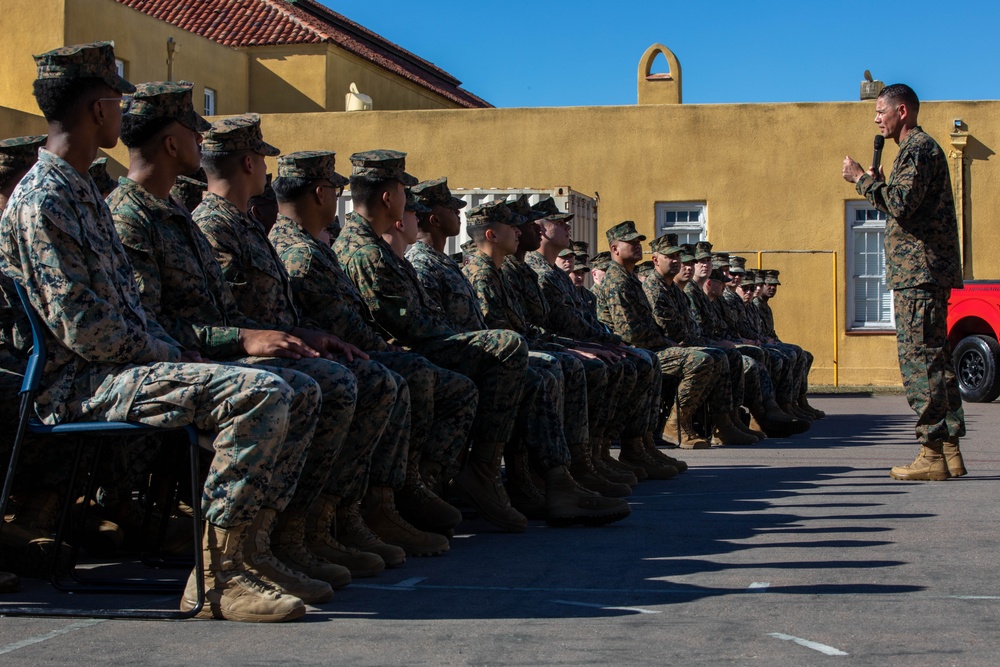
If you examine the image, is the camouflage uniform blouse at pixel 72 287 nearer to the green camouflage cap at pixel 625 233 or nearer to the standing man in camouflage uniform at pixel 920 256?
the standing man in camouflage uniform at pixel 920 256

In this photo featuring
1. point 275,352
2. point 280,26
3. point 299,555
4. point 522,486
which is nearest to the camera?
point 275,352

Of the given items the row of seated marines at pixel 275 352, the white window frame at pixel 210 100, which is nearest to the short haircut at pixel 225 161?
the row of seated marines at pixel 275 352

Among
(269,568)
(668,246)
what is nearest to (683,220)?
(668,246)

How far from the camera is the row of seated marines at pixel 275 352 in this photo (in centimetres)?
458

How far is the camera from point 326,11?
37656 mm

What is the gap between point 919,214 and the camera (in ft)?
29.2

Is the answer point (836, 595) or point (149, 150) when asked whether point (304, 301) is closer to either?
point (149, 150)

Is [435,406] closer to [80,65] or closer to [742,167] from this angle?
[80,65]

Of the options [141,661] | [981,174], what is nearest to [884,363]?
[981,174]

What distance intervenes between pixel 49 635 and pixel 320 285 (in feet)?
8.08

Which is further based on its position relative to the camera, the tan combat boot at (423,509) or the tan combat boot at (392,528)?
the tan combat boot at (423,509)

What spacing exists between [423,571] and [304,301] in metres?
1.45

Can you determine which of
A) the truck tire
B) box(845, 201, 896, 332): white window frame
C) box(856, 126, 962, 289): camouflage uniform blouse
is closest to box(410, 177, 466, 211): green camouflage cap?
box(856, 126, 962, 289): camouflage uniform blouse

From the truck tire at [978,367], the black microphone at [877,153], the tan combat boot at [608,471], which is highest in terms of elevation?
the black microphone at [877,153]
